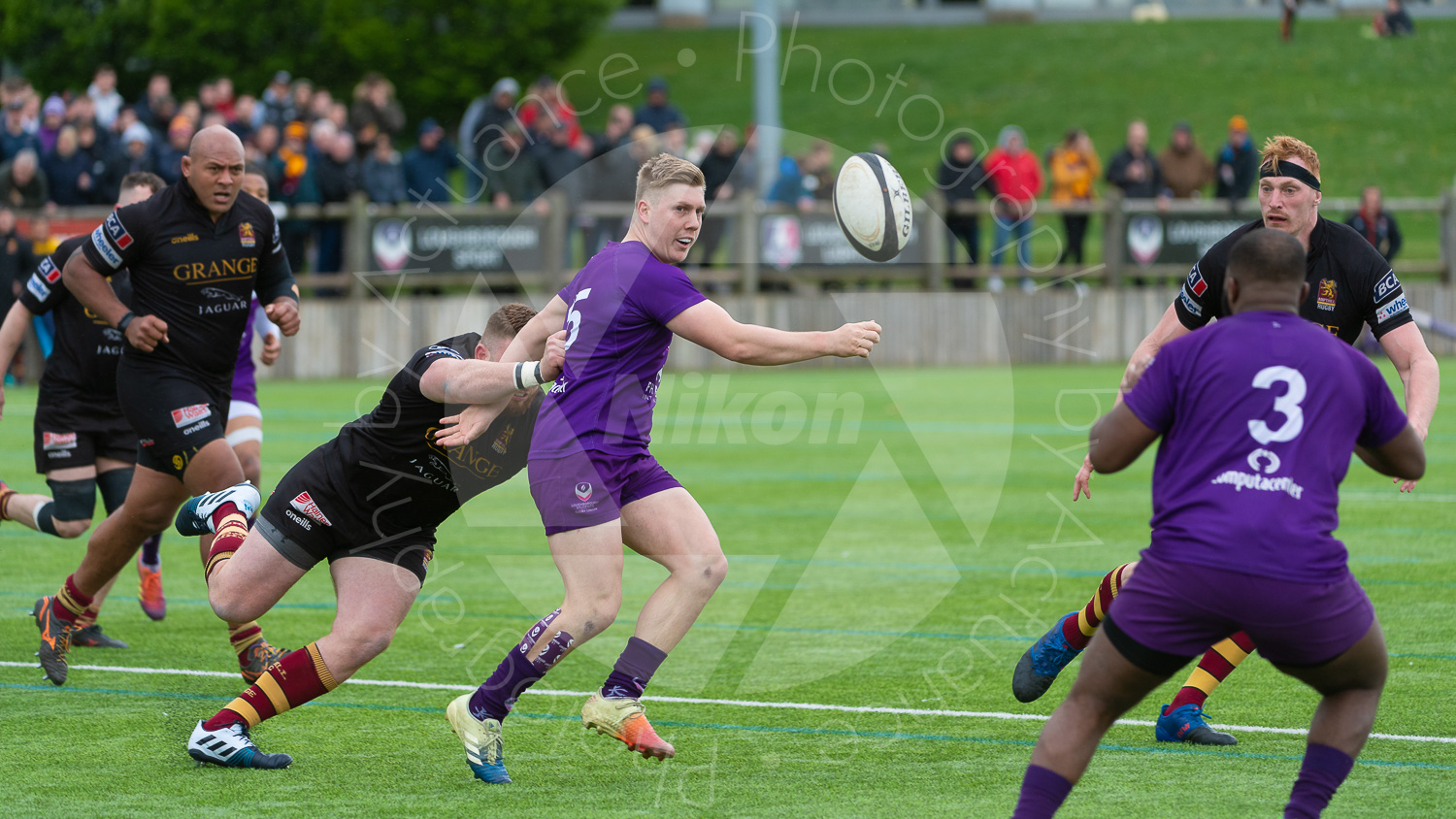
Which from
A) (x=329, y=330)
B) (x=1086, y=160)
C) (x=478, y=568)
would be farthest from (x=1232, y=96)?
(x=478, y=568)

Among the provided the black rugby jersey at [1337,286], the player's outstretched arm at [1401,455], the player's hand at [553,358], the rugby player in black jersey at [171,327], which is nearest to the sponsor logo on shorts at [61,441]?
A: the rugby player in black jersey at [171,327]

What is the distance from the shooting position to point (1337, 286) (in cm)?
610

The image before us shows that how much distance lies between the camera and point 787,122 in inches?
1642

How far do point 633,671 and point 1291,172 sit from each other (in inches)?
121

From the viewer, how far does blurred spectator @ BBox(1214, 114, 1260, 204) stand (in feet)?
74.3

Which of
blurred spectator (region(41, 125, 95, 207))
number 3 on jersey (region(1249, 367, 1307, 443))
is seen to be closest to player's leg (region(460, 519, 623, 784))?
number 3 on jersey (region(1249, 367, 1307, 443))

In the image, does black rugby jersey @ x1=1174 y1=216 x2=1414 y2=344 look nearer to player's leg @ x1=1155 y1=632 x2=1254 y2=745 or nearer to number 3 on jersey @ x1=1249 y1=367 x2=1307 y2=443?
player's leg @ x1=1155 y1=632 x2=1254 y2=745

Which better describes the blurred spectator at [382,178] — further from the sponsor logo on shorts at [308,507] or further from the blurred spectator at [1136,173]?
the sponsor logo on shorts at [308,507]

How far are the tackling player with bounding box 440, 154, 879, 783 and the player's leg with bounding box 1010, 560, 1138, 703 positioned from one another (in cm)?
136

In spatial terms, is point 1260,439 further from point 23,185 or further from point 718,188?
point 23,185

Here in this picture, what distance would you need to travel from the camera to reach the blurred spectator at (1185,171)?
23.6m

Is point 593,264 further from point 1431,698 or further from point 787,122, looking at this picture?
point 787,122

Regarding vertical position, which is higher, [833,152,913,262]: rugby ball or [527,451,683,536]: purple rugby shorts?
[833,152,913,262]: rugby ball

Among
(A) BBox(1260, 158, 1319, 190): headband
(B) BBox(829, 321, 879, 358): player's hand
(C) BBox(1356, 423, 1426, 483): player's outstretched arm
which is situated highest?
(A) BBox(1260, 158, 1319, 190): headband
